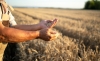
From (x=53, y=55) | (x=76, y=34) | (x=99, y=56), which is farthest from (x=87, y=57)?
(x=76, y=34)

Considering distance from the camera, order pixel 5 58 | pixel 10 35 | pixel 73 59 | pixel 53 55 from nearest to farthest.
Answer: pixel 10 35 → pixel 73 59 → pixel 53 55 → pixel 5 58

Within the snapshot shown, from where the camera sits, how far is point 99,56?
3510 mm

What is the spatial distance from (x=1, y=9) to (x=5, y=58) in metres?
2.30

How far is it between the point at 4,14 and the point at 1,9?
7cm

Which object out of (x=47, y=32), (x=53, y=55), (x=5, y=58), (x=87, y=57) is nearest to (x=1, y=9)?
(x=47, y=32)

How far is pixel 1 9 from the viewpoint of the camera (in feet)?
7.82

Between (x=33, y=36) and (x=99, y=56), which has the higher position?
(x=33, y=36)

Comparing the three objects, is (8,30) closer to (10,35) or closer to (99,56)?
(10,35)

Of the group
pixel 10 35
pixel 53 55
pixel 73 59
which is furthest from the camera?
pixel 53 55

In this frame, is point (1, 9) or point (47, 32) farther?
point (1, 9)

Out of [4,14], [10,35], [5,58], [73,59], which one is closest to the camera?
[10,35]

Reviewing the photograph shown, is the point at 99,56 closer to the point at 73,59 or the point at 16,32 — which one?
the point at 73,59

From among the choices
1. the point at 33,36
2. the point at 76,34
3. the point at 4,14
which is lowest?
the point at 76,34

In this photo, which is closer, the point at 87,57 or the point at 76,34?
the point at 87,57
